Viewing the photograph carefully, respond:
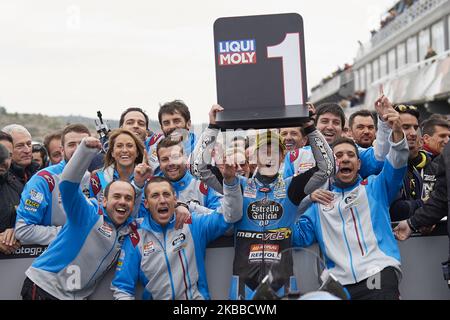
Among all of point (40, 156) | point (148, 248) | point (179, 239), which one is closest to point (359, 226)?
point (179, 239)

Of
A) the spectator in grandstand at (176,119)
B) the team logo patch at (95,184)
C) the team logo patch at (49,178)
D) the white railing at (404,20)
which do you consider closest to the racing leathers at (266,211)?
the team logo patch at (95,184)

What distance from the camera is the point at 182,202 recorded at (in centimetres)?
536

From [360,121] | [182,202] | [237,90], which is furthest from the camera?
[360,121]

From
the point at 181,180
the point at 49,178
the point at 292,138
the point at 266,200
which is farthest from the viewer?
the point at 292,138

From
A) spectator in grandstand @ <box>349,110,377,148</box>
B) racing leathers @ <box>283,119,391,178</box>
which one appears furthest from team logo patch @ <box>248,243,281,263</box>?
spectator in grandstand @ <box>349,110,377,148</box>

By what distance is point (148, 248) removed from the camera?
4910 mm

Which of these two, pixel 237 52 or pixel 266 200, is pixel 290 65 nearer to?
pixel 237 52

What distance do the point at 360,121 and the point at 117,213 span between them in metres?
2.82

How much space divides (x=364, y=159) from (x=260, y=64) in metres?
1.72

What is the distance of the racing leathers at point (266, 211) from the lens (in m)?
4.89

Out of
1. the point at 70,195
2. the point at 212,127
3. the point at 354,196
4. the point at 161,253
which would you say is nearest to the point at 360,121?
the point at 354,196

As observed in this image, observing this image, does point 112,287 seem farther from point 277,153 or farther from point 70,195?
point 277,153

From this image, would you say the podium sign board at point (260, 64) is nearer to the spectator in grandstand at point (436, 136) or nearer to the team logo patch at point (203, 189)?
the team logo patch at point (203, 189)

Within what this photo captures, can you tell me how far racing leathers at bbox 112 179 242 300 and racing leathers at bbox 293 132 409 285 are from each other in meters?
0.69
